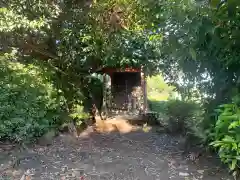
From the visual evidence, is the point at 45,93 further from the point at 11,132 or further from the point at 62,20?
the point at 62,20

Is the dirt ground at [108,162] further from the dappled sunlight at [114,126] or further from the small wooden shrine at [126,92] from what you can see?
the small wooden shrine at [126,92]

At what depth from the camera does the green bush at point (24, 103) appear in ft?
15.4

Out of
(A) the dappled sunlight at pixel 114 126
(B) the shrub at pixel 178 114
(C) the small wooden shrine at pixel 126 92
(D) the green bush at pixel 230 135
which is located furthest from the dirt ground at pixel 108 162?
(C) the small wooden shrine at pixel 126 92

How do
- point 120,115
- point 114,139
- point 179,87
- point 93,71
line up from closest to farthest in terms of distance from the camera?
point 179,87 < point 114,139 < point 93,71 < point 120,115

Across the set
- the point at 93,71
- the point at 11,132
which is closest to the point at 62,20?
the point at 93,71

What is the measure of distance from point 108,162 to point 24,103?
2.01m

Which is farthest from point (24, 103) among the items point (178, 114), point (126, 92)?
point (126, 92)

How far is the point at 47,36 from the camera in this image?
20.6 ft

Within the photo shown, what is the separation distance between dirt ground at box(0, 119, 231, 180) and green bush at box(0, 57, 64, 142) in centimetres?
37

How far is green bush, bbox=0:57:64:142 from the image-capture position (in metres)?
4.69

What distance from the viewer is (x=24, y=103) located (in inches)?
192

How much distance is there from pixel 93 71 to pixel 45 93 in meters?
2.65

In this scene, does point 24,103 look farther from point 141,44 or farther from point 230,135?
point 230,135

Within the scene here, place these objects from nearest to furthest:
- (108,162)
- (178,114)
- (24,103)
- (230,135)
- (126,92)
Result: (230,135)
(108,162)
(24,103)
(178,114)
(126,92)
